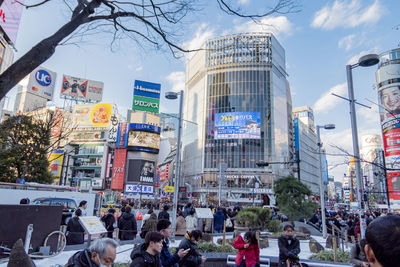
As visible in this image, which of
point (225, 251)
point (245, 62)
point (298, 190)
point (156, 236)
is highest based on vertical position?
point (245, 62)

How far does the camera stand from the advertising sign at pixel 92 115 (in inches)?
2766

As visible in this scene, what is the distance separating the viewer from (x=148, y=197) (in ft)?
204

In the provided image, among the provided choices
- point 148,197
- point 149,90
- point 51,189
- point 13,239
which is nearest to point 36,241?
point 13,239

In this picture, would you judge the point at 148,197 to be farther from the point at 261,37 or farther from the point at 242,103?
the point at 261,37

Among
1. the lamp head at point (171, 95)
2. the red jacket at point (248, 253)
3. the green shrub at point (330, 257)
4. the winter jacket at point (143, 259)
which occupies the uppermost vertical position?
the lamp head at point (171, 95)

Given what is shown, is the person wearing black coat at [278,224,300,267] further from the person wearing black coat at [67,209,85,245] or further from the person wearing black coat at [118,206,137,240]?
the person wearing black coat at [67,209,85,245]

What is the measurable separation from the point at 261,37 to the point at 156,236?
2928 inches

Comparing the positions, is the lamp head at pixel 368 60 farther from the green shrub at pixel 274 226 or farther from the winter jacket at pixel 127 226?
the green shrub at pixel 274 226

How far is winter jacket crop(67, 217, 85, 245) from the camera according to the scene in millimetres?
10062

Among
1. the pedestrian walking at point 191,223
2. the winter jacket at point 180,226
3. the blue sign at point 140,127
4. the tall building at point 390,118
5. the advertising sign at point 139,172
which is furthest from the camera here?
the blue sign at point 140,127

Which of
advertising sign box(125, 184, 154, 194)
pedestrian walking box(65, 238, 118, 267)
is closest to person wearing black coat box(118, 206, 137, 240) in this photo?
pedestrian walking box(65, 238, 118, 267)

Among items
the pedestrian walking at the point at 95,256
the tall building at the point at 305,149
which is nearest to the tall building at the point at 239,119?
the tall building at the point at 305,149

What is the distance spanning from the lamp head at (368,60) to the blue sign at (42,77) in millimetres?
69142

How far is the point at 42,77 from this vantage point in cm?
6341
